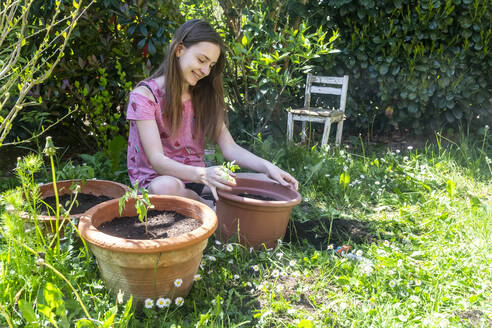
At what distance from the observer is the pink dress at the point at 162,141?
6.56ft

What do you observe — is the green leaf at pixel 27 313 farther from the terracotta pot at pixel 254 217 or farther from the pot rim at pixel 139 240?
the terracotta pot at pixel 254 217

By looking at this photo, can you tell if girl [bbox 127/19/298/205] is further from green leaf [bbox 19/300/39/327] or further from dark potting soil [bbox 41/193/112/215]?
green leaf [bbox 19/300/39/327]

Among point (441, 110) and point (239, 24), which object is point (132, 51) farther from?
point (441, 110)

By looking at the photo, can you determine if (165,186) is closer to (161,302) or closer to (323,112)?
(161,302)

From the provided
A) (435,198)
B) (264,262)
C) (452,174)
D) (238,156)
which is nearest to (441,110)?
(452,174)

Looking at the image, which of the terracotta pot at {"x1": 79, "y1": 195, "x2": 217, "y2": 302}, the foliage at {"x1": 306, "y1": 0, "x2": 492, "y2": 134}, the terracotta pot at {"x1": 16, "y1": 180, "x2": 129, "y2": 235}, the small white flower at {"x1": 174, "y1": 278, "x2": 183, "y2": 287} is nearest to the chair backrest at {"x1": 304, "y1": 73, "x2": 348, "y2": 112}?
the foliage at {"x1": 306, "y1": 0, "x2": 492, "y2": 134}

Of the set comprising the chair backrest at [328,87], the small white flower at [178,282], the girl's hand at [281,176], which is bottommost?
the small white flower at [178,282]

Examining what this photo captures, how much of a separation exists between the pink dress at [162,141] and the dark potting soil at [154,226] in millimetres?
395

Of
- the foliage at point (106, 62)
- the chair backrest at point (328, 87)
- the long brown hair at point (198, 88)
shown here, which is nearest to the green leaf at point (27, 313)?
the long brown hair at point (198, 88)

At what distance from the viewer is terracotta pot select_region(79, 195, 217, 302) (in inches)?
54.5

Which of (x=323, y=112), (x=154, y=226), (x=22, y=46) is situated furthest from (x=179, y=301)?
(x=323, y=112)

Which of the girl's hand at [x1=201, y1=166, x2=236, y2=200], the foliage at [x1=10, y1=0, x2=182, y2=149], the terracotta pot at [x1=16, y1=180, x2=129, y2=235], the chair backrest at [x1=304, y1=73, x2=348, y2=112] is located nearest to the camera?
the girl's hand at [x1=201, y1=166, x2=236, y2=200]

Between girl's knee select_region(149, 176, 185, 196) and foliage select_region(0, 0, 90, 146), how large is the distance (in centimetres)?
63

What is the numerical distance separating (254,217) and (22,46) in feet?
5.81
